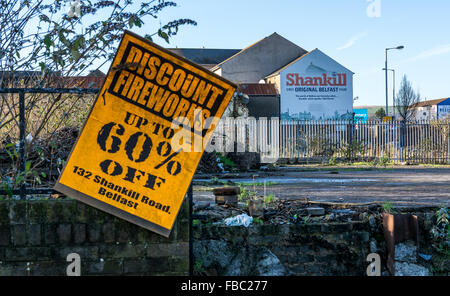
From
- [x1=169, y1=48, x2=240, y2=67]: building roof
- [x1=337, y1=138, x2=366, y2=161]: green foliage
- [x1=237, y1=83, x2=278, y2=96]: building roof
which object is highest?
[x1=169, y1=48, x2=240, y2=67]: building roof

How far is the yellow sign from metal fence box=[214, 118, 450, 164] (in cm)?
1484

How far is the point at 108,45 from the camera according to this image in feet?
17.2

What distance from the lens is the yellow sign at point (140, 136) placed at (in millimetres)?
4355

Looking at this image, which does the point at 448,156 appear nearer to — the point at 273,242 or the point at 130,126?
the point at 273,242

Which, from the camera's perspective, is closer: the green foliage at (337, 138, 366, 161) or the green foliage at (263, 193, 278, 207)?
the green foliage at (263, 193, 278, 207)

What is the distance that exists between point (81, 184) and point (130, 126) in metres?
0.70

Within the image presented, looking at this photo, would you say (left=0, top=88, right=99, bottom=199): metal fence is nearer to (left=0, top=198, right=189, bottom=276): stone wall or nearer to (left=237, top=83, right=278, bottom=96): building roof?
(left=0, top=198, right=189, bottom=276): stone wall

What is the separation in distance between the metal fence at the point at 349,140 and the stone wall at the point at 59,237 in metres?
14.9

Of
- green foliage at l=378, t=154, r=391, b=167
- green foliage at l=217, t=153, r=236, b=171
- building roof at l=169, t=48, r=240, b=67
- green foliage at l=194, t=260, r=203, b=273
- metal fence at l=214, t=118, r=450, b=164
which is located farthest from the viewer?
building roof at l=169, t=48, r=240, b=67

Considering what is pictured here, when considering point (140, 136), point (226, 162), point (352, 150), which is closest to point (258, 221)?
point (140, 136)

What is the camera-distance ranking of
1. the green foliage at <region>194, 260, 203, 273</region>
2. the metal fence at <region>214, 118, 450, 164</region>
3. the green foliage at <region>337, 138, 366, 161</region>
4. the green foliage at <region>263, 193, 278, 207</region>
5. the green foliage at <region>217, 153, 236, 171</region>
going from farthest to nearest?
the green foliage at <region>337, 138, 366, 161</region>
the metal fence at <region>214, 118, 450, 164</region>
the green foliage at <region>217, 153, 236, 171</region>
the green foliage at <region>263, 193, 278, 207</region>
the green foliage at <region>194, 260, 203, 273</region>

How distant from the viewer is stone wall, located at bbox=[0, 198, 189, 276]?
437cm

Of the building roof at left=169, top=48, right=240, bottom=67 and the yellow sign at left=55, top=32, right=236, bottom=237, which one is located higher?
the building roof at left=169, top=48, right=240, bottom=67

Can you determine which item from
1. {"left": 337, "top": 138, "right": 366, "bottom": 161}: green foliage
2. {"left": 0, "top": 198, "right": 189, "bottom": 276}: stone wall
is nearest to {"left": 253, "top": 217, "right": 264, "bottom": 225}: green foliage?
{"left": 0, "top": 198, "right": 189, "bottom": 276}: stone wall
